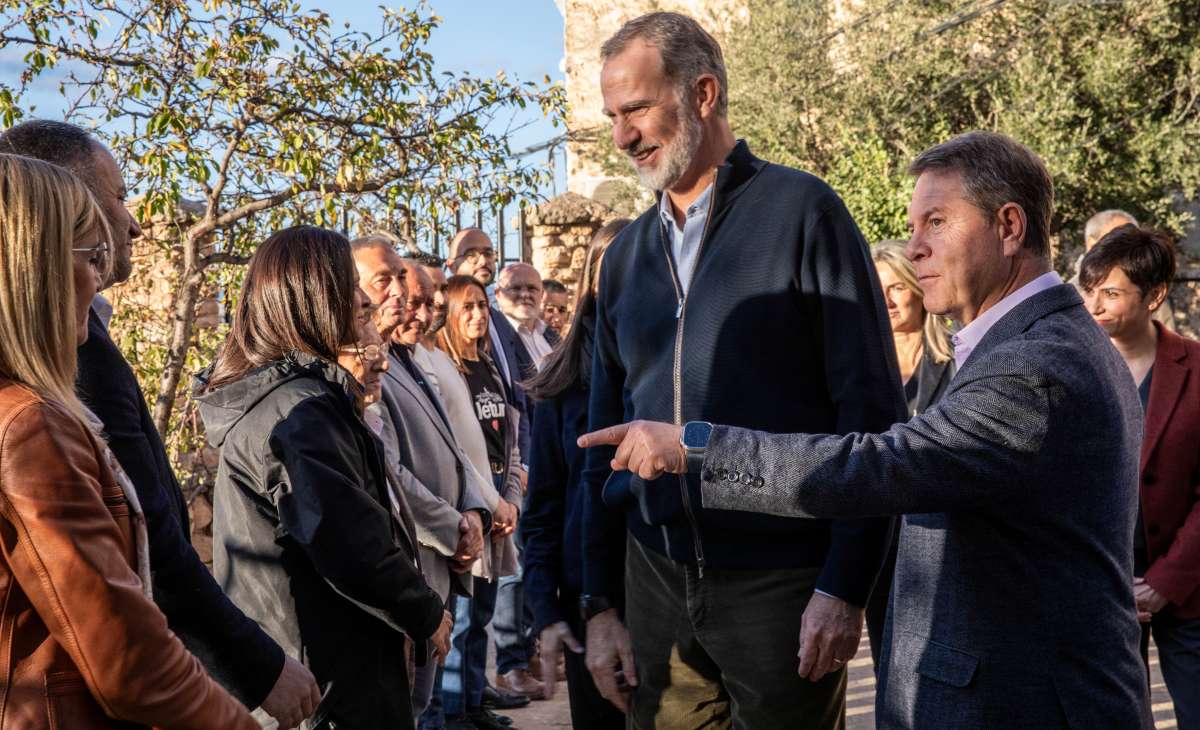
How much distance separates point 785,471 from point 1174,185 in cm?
1653

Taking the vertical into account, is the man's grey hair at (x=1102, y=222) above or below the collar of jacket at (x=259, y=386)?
above

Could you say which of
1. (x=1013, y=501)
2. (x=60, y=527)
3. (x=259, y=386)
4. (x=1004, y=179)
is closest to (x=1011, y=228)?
(x=1004, y=179)

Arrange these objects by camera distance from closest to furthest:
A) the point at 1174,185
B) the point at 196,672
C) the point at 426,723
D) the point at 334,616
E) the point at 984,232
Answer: the point at 196,672
the point at 984,232
the point at 334,616
the point at 426,723
the point at 1174,185

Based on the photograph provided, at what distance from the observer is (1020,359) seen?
196 centimetres

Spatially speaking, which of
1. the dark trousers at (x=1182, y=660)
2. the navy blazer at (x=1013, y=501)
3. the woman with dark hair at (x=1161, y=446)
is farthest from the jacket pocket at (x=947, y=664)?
the dark trousers at (x=1182, y=660)

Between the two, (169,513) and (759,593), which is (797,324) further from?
(169,513)

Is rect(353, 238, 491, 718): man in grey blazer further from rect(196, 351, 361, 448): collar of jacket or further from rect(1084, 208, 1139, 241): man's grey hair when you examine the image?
rect(1084, 208, 1139, 241): man's grey hair

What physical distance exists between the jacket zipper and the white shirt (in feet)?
15.5

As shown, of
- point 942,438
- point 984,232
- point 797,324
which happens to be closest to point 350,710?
point 797,324

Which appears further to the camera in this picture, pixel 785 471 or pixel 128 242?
pixel 128 242

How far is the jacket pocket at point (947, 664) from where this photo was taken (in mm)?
2031

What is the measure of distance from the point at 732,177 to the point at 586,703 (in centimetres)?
162

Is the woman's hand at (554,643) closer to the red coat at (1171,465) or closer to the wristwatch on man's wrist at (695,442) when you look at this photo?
the wristwatch on man's wrist at (695,442)

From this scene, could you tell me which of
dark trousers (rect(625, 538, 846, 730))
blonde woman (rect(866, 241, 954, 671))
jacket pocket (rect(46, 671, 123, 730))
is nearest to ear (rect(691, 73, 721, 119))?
dark trousers (rect(625, 538, 846, 730))
